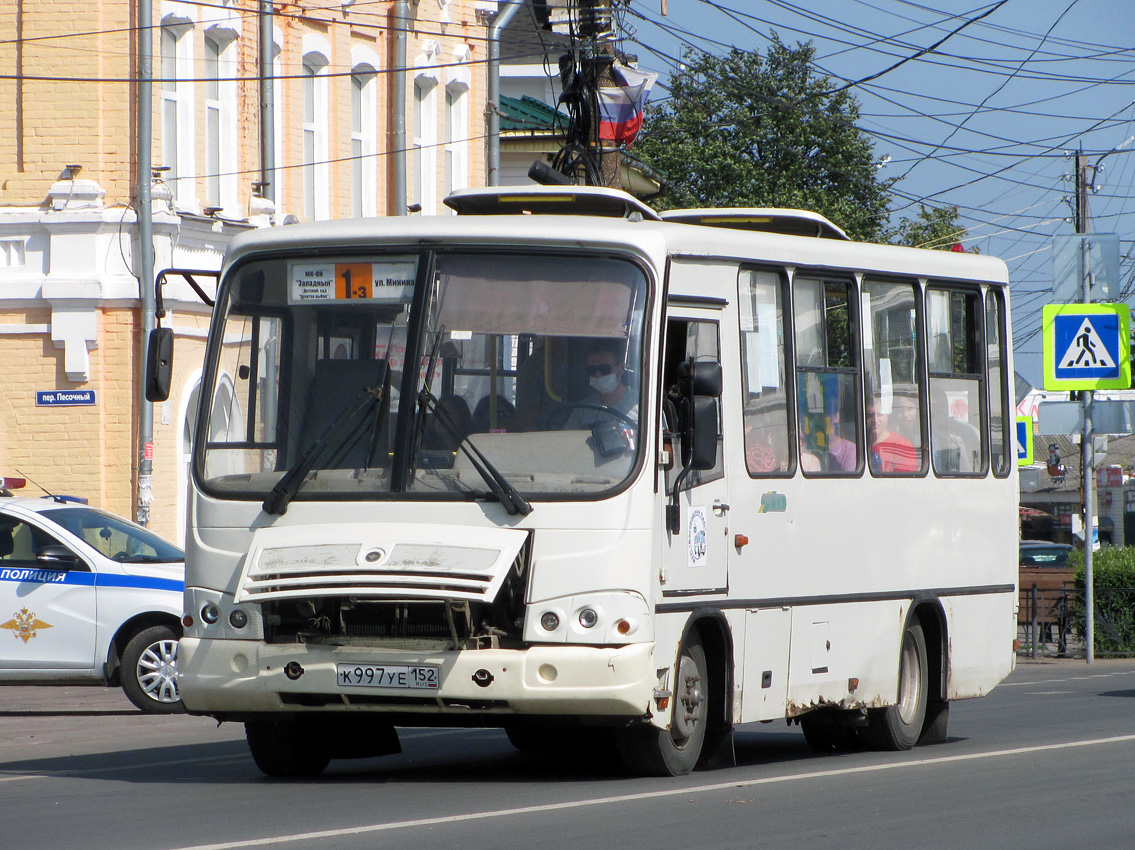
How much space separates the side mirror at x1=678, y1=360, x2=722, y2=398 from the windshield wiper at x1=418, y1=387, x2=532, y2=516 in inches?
39.8

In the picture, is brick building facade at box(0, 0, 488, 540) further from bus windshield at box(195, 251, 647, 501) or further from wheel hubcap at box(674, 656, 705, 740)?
wheel hubcap at box(674, 656, 705, 740)

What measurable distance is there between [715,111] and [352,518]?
158 ft

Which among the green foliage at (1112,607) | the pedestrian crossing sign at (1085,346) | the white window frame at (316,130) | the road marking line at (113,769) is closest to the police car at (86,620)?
the road marking line at (113,769)

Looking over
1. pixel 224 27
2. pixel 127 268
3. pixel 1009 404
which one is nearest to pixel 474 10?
pixel 224 27

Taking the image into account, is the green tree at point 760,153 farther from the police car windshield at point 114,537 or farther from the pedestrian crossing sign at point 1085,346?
the police car windshield at point 114,537

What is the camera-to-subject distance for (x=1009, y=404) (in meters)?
13.8

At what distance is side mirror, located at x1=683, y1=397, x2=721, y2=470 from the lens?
9.76 metres

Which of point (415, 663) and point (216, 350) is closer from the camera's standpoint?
point (415, 663)

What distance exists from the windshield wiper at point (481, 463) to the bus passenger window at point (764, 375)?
176 cm

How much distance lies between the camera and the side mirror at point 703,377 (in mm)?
9688

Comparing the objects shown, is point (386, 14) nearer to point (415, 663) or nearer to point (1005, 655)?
point (1005, 655)

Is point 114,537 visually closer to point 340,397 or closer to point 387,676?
point 340,397

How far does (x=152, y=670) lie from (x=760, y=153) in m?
43.4

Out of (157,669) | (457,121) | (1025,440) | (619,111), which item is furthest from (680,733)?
(457,121)
